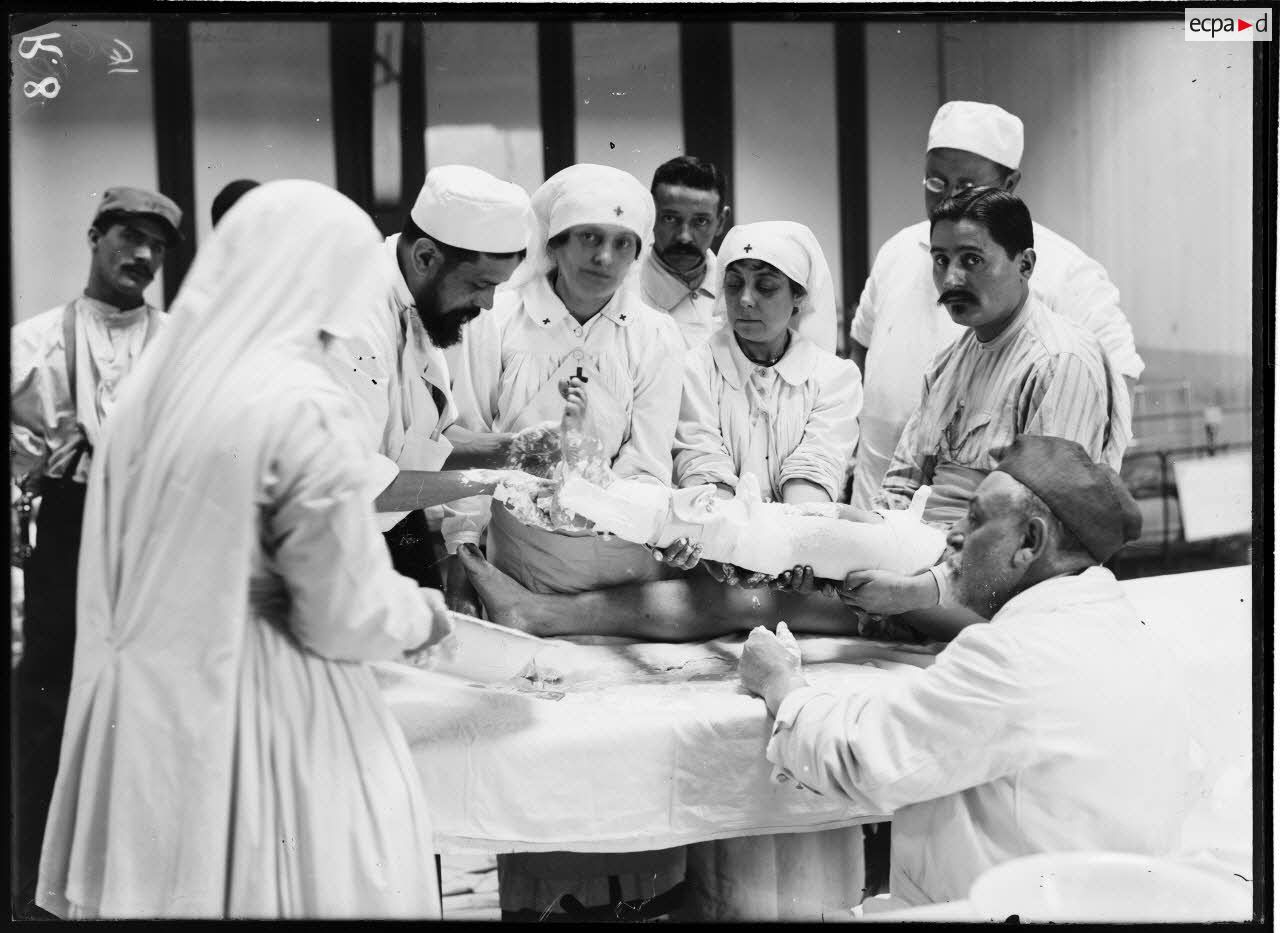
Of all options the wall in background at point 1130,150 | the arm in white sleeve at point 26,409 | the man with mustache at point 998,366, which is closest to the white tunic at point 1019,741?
the man with mustache at point 998,366

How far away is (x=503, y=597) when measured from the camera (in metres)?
2.95

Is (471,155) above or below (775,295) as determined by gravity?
above

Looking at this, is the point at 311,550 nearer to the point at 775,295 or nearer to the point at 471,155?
the point at 471,155

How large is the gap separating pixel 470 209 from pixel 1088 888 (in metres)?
1.90

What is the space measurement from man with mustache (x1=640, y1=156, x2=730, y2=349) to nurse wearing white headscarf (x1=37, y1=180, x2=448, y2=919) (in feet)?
2.19

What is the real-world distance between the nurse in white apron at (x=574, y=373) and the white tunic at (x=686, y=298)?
0.10 ft

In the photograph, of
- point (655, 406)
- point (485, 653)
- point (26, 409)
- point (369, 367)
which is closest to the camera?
point (369, 367)

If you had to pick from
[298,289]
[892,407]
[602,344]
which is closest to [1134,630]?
[892,407]

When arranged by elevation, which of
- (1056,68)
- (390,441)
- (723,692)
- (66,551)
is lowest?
(723,692)

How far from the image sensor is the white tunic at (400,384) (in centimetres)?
265

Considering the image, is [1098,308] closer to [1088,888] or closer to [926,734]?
[926,734]

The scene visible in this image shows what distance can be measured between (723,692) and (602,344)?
797mm

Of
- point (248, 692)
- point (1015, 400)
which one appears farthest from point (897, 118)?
point (248, 692)

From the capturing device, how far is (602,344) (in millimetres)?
2904
